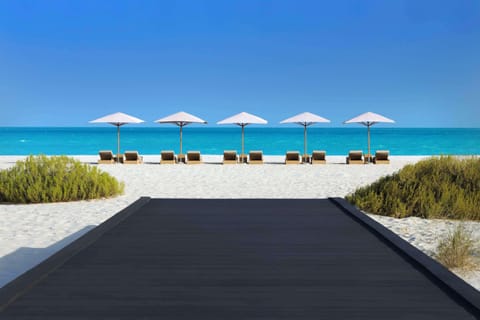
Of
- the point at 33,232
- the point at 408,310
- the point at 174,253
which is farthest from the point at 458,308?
the point at 33,232

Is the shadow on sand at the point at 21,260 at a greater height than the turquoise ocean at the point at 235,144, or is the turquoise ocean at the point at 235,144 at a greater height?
the turquoise ocean at the point at 235,144

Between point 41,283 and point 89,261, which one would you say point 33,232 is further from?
point 41,283

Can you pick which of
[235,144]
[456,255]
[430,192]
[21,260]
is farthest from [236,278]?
[235,144]

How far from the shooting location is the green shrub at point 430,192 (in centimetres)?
776

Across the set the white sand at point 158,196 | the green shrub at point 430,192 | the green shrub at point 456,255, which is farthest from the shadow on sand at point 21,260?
the green shrub at point 430,192

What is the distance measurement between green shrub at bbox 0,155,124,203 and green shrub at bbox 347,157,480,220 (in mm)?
4744

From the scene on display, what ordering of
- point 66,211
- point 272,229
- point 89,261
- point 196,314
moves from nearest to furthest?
point 196,314, point 89,261, point 272,229, point 66,211

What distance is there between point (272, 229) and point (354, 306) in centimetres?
239

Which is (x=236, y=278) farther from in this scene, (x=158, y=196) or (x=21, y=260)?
(x=158, y=196)

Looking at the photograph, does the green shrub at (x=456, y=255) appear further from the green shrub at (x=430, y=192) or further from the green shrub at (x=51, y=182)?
the green shrub at (x=51, y=182)

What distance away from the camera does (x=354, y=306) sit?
114 inches

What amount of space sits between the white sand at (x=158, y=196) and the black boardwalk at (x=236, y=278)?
1.01m

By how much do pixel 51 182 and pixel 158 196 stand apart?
201 centimetres

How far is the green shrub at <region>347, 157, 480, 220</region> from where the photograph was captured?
7.76 metres
